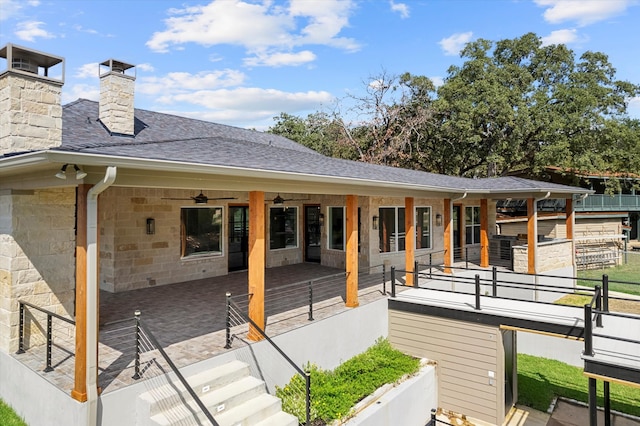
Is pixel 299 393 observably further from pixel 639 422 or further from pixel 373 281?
pixel 639 422

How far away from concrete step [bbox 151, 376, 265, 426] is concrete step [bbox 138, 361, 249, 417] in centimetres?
5

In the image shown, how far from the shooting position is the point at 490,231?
17.5 m

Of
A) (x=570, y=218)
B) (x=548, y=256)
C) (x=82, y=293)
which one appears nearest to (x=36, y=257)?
(x=82, y=293)

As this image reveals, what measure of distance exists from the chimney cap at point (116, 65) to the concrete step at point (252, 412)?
787cm

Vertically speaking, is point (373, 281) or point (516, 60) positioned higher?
point (516, 60)

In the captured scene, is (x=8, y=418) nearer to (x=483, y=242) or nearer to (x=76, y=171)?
(x=76, y=171)

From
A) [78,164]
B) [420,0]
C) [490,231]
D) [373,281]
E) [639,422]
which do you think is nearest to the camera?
[78,164]

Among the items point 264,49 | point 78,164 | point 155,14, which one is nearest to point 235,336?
point 78,164

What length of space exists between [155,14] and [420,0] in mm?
9899

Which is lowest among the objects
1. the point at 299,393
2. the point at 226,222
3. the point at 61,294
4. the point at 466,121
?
the point at 299,393

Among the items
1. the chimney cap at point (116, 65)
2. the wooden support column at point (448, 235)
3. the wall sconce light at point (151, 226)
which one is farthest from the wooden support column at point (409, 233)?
the chimney cap at point (116, 65)

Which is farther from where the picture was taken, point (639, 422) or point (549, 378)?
point (549, 378)

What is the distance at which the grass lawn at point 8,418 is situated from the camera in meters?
5.42

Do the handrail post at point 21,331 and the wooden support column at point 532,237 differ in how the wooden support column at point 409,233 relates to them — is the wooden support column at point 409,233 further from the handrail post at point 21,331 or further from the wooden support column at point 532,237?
the handrail post at point 21,331
